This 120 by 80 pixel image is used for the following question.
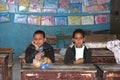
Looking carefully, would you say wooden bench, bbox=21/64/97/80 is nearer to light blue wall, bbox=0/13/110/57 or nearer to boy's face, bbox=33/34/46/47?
boy's face, bbox=33/34/46/47

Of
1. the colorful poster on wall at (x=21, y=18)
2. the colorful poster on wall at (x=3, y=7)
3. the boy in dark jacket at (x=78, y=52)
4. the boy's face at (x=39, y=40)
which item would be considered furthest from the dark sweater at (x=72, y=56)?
the colorful poster on wall at (x=3, y=7)

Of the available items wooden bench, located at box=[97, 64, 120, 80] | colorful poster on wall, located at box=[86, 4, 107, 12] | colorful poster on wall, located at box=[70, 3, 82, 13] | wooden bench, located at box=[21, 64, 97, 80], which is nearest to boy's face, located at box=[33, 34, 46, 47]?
wooden bench, located at box=[21, 64, 97, 80]

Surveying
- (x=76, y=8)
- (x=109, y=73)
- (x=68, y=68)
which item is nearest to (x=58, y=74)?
(x=68, y=68)

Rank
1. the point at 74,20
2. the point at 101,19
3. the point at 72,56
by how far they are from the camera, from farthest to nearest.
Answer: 1. the point at 101,19
2. the point at 74,20
3. the point at 72,56

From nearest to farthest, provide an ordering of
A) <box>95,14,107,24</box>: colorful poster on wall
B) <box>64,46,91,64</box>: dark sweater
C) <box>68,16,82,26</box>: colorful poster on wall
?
<box>64,46,91,64</box>: dark sweater, <box>68,16,82,26</box>: colorful poster on wall, <box>95,14,107,24</box>: colorful poster on wall

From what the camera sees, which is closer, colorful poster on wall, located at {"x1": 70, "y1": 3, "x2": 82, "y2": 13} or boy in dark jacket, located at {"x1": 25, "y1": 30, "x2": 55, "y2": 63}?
boy in dark jacket, located at {"x1": 25, "y1": 30, "x2": 55, "y2": 63}

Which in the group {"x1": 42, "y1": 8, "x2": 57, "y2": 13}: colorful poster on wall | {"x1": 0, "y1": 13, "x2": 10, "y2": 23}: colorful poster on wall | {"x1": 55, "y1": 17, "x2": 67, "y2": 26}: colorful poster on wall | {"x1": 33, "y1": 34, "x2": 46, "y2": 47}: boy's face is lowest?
{"x1": 33, "y1": 34, "x2": 46, "y2": 47}: boy's face

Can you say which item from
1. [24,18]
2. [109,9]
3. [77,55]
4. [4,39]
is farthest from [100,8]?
[77,55]

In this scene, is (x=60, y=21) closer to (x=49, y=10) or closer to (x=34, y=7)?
(x=49, y=10)

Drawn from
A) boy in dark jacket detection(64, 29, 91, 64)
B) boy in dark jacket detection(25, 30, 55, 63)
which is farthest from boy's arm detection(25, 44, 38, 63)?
boy in dark jacket detection(64, 29, 91, 64)

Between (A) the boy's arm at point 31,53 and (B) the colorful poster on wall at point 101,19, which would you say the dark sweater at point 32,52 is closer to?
(A) the boy's arm at point 31,53

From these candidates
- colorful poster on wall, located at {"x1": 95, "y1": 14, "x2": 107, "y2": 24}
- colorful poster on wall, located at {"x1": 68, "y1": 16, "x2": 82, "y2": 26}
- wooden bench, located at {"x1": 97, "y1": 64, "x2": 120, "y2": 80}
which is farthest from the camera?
colorful poster on wall, located at {"x1": 95, "y1": 14, "x2": 107, "y2": 24}

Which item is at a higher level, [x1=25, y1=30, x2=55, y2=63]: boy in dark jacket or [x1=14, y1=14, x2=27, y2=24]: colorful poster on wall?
[x1=14, y1=14, x2=27, y2=24]: colorful poster on wall

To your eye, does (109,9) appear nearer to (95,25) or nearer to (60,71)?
(95,25)
